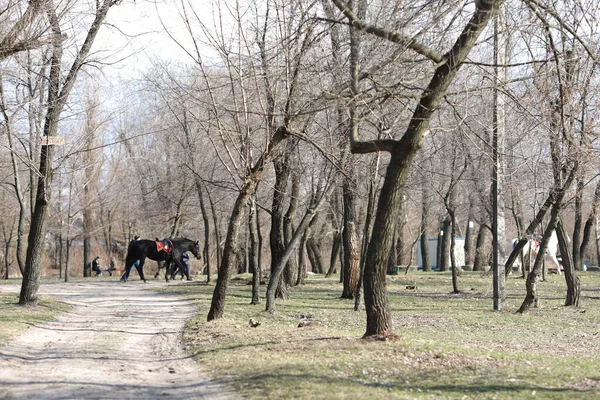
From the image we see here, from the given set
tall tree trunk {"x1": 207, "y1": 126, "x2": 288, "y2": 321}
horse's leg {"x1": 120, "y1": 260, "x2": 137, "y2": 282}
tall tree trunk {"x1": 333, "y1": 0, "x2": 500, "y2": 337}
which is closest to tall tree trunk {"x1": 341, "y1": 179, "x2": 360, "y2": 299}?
tall tree trunk {"x1": 207, "y1": 126, "x2": 288, "y2": 321}

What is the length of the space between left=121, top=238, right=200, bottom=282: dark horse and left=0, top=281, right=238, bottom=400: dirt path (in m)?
13.2

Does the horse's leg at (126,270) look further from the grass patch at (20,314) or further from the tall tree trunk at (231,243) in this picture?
the tall tree trunk at (231,243)

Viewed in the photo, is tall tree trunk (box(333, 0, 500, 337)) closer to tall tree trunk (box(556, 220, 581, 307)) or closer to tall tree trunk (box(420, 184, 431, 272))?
tall tree trunk (box(556, 220, 581, 307))

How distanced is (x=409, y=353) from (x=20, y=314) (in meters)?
9.98

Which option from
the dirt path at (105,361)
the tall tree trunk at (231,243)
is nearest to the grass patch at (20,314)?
the dirt path at (105,361)

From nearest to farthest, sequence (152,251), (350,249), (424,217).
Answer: (350,249) → (152,251) → (424,217)

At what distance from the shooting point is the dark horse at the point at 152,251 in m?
32.0

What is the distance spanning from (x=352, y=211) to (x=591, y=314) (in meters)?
7.56

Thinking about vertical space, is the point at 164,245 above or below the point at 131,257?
above

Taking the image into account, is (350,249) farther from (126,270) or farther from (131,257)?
(126,270)

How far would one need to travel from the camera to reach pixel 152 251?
32.0 meters

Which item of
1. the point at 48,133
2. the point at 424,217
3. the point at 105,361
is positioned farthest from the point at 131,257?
the point at 105,361

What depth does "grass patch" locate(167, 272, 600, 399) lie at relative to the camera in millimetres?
8141

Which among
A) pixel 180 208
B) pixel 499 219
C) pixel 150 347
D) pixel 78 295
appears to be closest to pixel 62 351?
pixel 150 347
